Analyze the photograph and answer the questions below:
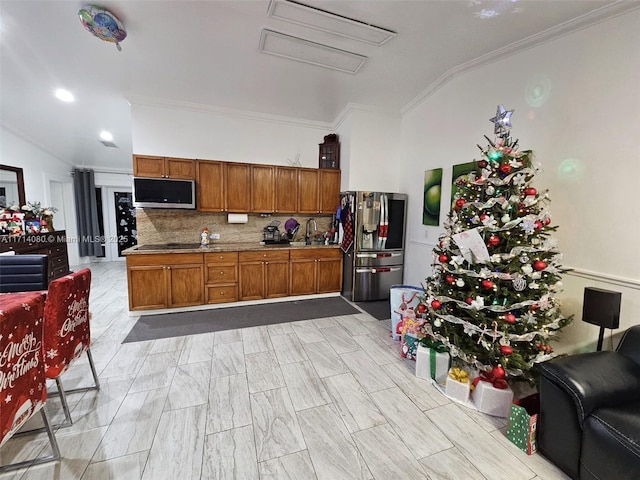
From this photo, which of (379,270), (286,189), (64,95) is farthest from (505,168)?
(64,95)

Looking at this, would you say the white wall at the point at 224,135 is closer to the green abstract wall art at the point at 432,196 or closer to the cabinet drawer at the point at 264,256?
the cabinet drawer at the point at 264,256

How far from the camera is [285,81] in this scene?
3262 millimetres

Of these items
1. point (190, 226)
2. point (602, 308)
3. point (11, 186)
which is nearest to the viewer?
point (602, 308)

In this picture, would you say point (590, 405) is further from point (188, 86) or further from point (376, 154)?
point (188, 86)

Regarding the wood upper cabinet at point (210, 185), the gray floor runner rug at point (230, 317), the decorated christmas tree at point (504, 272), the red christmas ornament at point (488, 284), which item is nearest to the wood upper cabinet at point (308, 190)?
the wood upper cabinet at point (210, 185)

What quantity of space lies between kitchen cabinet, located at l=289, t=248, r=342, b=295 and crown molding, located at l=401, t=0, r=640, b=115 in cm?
279

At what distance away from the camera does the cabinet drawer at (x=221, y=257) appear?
354 centimetres

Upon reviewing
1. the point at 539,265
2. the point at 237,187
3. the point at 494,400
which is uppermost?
the point at 237,187

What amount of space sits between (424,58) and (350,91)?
3.37 ft

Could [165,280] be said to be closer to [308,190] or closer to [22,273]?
[22,273]

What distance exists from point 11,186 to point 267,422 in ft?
20.7

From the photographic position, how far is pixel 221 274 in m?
3.63

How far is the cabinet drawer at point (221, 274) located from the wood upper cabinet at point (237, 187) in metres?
0.90

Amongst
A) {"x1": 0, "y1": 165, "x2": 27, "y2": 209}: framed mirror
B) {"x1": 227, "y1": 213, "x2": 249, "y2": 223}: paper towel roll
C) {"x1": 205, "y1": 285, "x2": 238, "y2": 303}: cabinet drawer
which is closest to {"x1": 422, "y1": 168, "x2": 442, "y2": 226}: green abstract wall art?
{"x1": 227, "y1": 213, "x2": 249, "y2": 223}: paper towel roll
